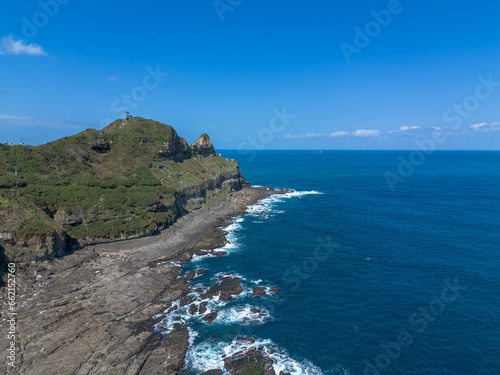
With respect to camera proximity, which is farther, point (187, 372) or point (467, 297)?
point (467, 297)

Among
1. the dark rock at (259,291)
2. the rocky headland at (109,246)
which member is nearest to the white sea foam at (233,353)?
the rocky headland at (109,246)

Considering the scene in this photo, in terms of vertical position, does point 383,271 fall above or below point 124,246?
below

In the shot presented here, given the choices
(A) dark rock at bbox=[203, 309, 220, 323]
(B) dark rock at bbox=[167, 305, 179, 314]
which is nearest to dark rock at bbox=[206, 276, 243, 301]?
(A) dark rock at bbox=[203, 309, 220, 323]

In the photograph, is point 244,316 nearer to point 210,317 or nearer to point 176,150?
point 210,317

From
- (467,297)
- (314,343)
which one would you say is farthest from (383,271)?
(314,343)

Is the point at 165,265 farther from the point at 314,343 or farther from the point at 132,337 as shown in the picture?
the point at 314,343

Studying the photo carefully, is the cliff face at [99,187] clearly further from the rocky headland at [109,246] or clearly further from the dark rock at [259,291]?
the dark rock at [259,291]
